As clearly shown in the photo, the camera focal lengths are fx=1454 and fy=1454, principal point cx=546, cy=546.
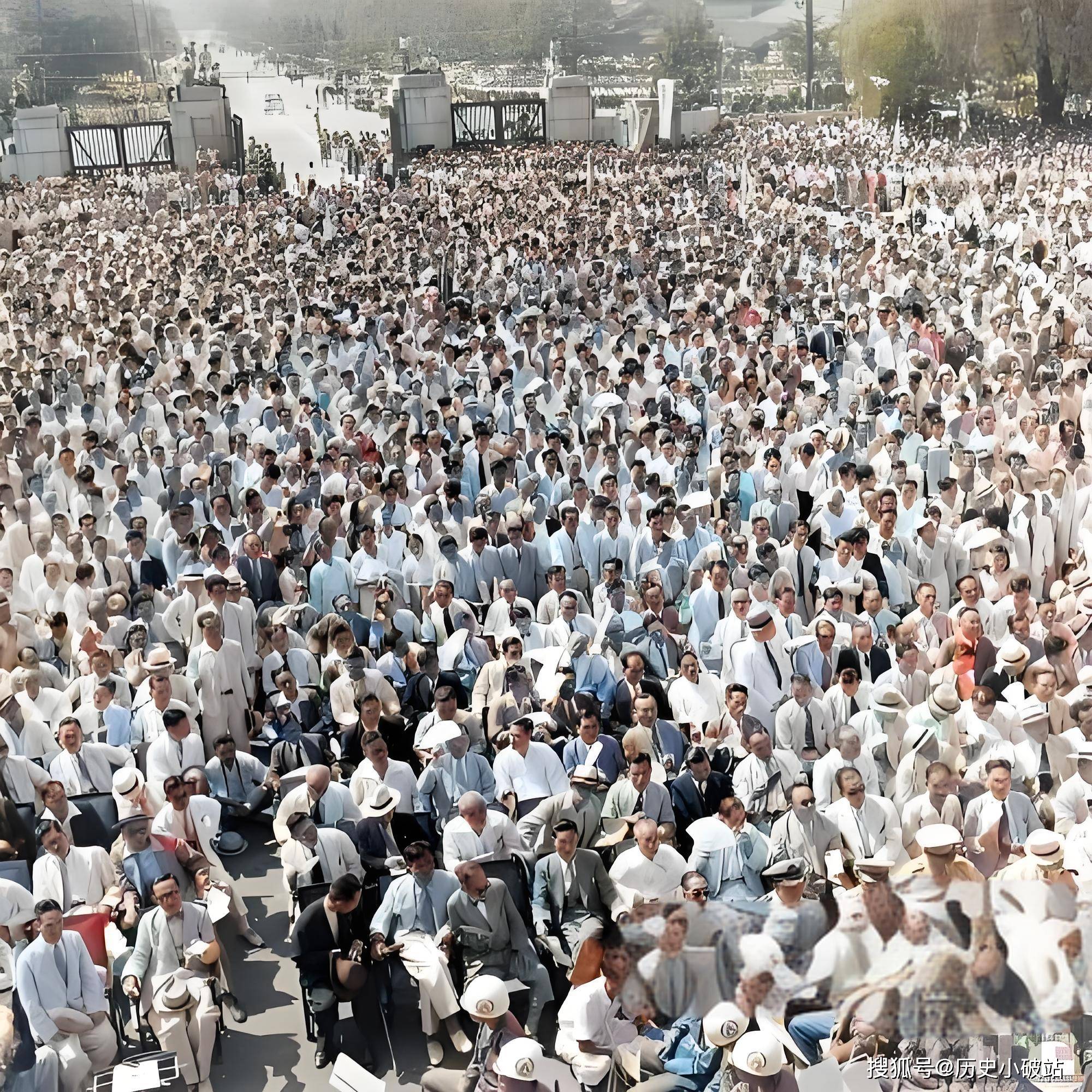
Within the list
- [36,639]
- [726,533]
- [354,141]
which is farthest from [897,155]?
[36,639]

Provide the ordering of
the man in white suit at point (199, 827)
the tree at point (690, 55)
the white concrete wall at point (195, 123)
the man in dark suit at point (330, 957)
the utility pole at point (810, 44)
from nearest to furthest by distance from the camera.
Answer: the man in dark suit at point (330, 957) < the man in white suit at point (199, 827) < the white concrete wall at point (195, 123) < the utility pole at point (810, 44) < the tree at point (690, 55)

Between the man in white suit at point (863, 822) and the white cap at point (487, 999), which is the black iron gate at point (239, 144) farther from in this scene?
the white cap at point (487, 999)

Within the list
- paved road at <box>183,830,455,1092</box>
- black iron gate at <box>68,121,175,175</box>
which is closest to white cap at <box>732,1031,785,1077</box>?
paved road at <box>183,830,455,1092</box>

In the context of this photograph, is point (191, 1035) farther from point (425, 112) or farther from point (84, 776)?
point (425, 112)

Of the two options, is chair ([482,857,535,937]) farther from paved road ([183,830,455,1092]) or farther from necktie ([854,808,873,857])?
necktie ([854,808,873,857])

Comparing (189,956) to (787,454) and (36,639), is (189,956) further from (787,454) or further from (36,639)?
(787,454)

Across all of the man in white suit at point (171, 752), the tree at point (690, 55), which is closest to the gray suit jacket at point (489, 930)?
the man in white suit at point (171, 752)

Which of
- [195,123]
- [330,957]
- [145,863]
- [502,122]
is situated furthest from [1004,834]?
[502,122]
